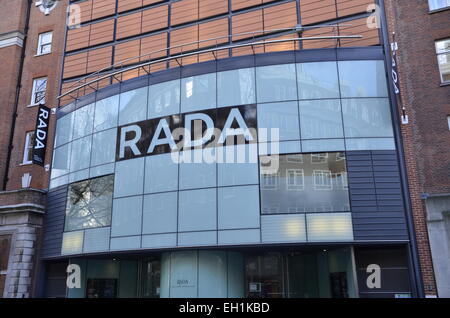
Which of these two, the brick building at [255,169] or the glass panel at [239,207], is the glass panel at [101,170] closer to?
the brick building at [255,169]

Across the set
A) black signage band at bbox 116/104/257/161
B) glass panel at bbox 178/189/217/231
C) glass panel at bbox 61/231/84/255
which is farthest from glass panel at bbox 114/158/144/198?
glass panel at bbox 61/231/84/255

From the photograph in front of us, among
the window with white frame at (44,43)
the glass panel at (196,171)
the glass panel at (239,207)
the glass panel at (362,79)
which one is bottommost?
the glass panel at (239,207)

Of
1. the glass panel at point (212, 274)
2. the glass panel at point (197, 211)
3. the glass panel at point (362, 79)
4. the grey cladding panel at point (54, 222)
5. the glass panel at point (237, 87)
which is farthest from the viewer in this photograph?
the grey cladding panel at point (54, 222)

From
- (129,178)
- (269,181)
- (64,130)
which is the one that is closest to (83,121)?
(64,130)

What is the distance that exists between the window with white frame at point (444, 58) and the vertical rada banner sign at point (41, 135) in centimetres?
2096

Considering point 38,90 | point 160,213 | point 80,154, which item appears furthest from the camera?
point 38,90

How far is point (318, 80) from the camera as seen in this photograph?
57.8 ft

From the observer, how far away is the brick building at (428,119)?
1552 cm

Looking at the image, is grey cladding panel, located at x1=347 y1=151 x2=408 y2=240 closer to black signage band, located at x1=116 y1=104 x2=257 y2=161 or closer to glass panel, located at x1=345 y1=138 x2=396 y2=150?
glass panel, located at x1=345 y1=138 x2=396 y2=150

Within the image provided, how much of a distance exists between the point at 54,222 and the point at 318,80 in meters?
15.6

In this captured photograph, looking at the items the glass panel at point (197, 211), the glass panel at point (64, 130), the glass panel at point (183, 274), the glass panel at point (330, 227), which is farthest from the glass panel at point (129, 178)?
the glass panel at point (330, 227)

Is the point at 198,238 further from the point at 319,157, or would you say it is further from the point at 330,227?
the point at 319,157

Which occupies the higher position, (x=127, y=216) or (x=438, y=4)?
(x=438, y=4)

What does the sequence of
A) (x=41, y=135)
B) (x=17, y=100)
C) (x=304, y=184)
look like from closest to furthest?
(x=304, y=184), (x=41, y=135), (x=17, y=100)
